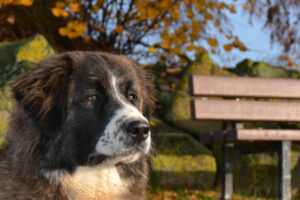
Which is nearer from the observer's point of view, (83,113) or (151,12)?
(83,113)

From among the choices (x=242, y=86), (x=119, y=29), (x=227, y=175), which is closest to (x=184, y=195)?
(x=227, y=175)

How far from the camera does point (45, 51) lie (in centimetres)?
556

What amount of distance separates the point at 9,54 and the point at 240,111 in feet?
9.42

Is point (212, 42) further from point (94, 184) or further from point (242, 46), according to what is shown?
point (94, 184)

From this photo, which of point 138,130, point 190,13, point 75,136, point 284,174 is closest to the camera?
point 138,130

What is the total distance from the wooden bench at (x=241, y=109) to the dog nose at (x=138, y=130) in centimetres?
229

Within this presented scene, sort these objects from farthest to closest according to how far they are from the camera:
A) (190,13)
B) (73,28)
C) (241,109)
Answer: (190,13)
(73,28)
(241,109)

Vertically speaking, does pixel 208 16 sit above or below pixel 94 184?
above

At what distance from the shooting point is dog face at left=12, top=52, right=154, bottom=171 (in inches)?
111

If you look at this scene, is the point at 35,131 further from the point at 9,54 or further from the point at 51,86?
the point at 9,54

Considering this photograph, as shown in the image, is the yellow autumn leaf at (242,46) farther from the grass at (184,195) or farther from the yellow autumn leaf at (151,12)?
the grass at (184,195)

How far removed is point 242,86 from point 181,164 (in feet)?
5.03

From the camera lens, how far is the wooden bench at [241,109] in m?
5.04

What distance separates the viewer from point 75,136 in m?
A: 2.95
